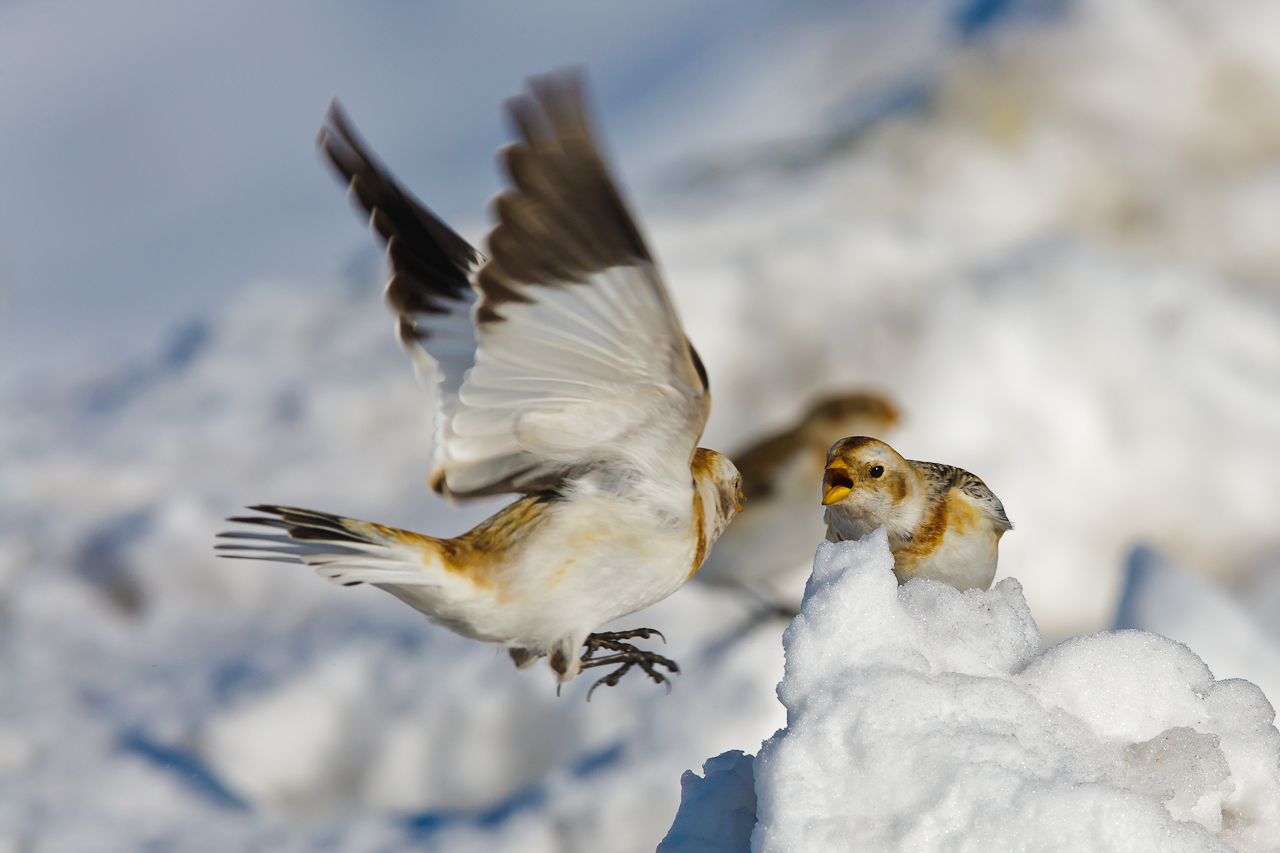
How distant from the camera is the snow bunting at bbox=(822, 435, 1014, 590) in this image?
1895 millimetres

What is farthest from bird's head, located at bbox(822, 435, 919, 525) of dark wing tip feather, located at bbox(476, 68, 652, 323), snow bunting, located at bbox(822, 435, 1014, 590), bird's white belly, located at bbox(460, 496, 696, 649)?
dark wing tip feather, located at bbox(476, 68, 652, 323)

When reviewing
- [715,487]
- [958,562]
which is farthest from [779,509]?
[715,487]

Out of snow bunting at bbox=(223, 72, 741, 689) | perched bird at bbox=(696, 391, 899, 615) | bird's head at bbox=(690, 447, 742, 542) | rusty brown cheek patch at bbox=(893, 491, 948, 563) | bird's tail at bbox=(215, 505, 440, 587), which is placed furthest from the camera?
perched bird at bbox=(696, 391, 899, 615)

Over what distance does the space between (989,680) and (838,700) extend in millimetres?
229

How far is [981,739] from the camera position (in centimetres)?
146

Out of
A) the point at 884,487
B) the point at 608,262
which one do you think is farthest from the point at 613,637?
the point at 608,262

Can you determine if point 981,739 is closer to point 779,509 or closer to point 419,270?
point 419,270

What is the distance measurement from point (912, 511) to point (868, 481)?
0.11 metres

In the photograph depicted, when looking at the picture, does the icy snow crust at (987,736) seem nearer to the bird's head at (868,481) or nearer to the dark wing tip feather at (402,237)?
the bird's head at (868,481)

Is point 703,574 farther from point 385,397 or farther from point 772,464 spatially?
point 385,397

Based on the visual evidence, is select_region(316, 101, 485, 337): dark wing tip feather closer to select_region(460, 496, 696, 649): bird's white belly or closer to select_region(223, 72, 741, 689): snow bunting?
select_region(223, 72, 741, 689): snow bunting

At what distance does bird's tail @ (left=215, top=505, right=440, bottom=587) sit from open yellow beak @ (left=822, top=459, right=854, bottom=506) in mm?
680

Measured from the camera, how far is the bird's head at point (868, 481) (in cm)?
189

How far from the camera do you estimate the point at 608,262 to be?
4.75ft
